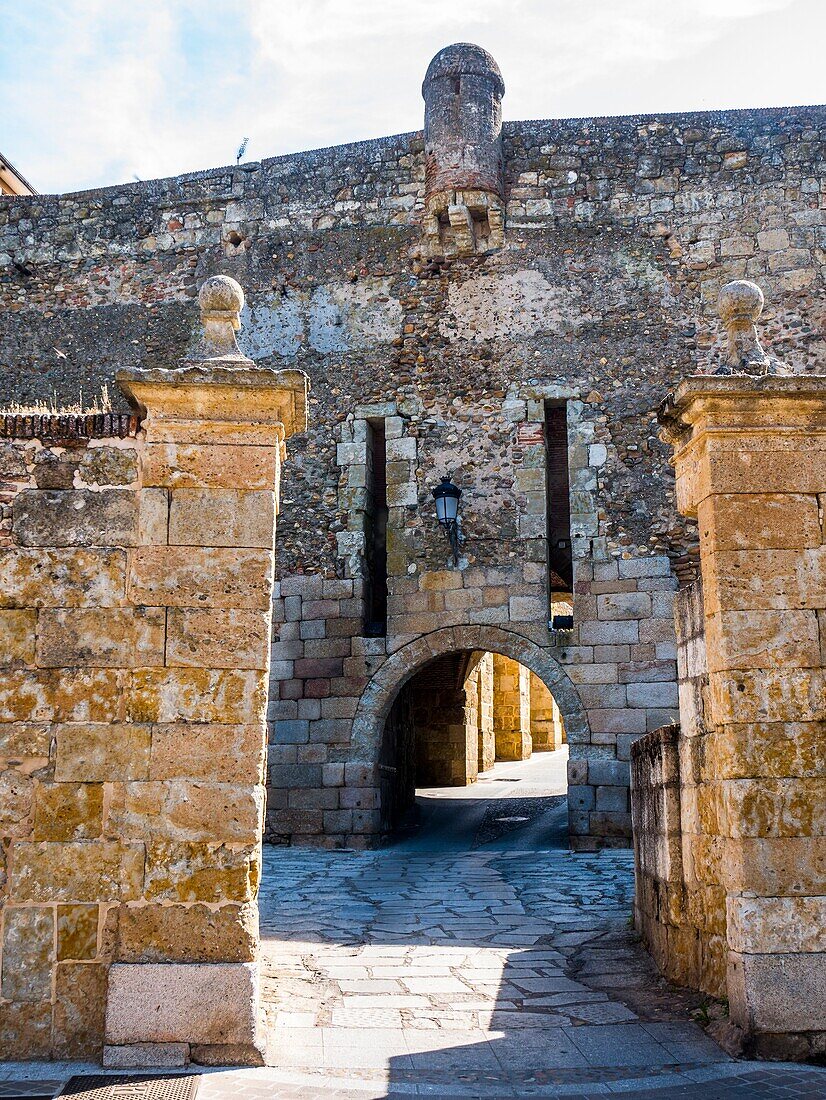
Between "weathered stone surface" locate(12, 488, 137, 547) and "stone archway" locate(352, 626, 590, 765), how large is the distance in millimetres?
6280

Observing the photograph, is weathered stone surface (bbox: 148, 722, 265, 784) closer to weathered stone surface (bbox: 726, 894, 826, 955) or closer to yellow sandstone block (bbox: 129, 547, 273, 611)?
yellow sandstone block (bbox: 129, 547, 273, 611)

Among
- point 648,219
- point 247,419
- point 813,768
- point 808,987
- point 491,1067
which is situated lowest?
point 491,1067

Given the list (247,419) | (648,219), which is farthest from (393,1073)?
(648,219)

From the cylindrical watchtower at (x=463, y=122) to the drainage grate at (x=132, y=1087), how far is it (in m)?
9.03

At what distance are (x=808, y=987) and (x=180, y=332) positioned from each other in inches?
380

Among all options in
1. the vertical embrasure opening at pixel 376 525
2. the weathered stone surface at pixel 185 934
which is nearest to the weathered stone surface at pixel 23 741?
the weathered stone surface at pixel 185 934

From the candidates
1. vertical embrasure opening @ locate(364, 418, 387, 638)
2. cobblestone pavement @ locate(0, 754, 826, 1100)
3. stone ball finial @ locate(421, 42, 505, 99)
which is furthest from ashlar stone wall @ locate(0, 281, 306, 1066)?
stone ball finial @ locate(421, 42, 505, 99)

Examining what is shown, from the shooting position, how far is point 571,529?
400 inches

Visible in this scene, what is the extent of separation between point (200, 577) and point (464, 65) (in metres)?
8.56

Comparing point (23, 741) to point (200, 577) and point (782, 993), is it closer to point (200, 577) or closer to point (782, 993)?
point (200, 577)

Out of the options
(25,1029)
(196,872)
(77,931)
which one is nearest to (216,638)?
(196,872)

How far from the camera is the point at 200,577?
13.3 ft

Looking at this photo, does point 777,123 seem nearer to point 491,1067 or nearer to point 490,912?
point 490,912

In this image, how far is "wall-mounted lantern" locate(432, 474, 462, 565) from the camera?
395 inches
